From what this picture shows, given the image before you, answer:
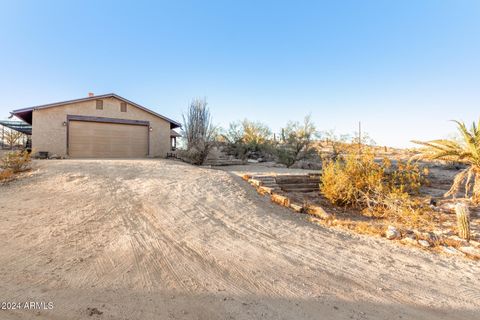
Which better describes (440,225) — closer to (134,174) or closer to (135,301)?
(135,301)

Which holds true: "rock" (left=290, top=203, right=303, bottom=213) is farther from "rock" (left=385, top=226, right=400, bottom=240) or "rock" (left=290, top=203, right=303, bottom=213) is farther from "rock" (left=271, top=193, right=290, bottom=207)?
"rock" (left=385, top=226, right=400, bottom=240)

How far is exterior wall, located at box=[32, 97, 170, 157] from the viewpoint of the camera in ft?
46.2

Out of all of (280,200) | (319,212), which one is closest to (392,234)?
(319,212)

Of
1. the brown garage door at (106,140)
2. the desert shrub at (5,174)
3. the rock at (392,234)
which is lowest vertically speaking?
the rock at (392,234)

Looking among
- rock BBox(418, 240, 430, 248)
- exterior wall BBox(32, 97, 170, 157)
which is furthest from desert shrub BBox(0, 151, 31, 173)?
rock BBox(418, 240, 430, 248)

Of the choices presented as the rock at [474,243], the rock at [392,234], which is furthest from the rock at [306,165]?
the rock at [474,243]

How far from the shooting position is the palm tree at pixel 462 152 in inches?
221

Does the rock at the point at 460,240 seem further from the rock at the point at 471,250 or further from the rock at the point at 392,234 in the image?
the rock at the point at 392,234

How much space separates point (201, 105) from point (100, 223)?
13.9 m

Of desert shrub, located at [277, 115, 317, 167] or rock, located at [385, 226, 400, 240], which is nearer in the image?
rock, located at [385, 226, 400, 240]

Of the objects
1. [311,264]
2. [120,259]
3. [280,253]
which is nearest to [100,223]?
[120,259]

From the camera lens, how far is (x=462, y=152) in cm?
579

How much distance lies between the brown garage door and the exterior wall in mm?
466

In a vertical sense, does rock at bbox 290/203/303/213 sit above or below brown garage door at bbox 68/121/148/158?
below
